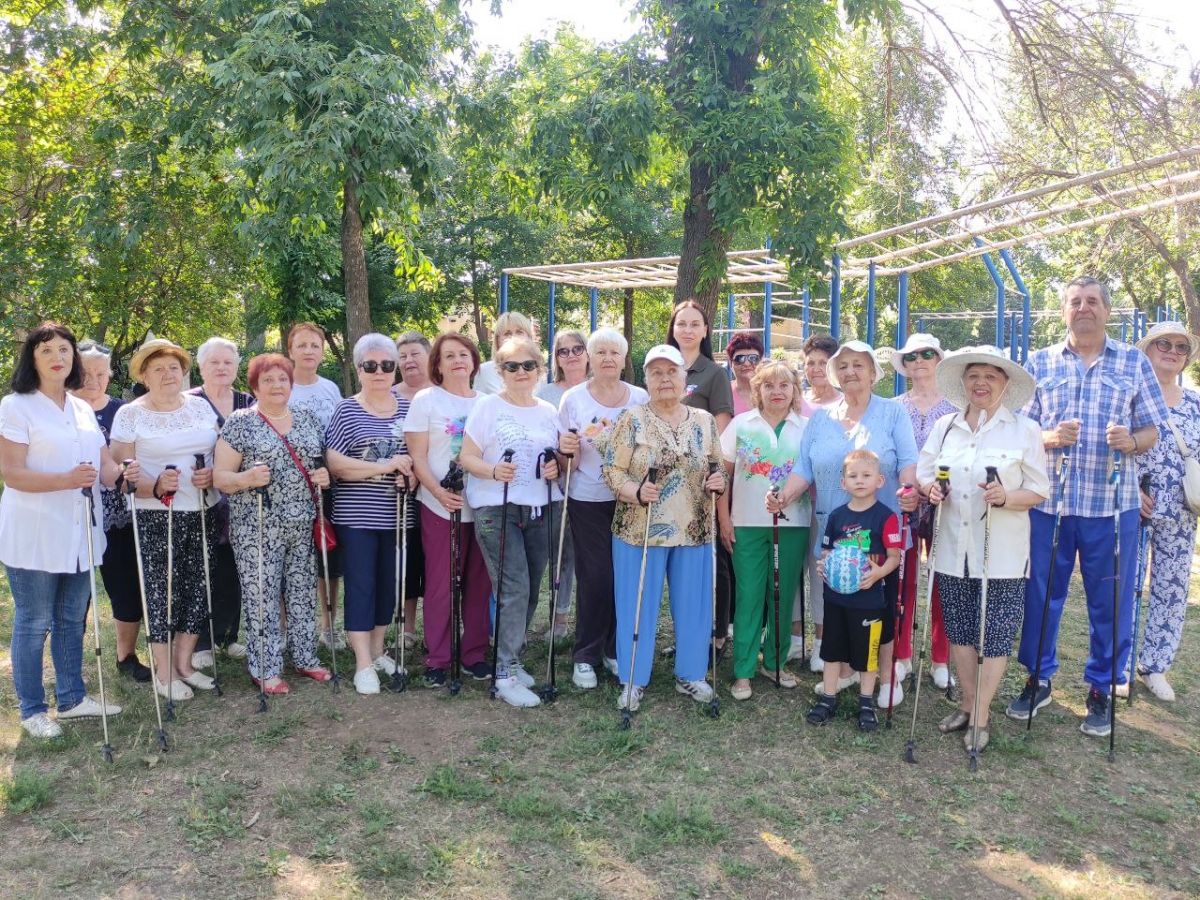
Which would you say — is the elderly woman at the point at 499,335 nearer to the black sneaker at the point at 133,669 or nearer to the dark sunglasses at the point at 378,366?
the dark sunglasses at the point at 378,366

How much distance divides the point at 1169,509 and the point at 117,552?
5.26m

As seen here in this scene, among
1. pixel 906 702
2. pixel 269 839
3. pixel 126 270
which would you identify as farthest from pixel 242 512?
pixel 126 270

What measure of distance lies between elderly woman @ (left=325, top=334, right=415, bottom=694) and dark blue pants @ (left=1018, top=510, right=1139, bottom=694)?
9.97 ft

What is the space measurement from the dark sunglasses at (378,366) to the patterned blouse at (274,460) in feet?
1.36

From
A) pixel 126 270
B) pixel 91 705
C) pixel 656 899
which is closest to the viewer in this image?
pixel 656 899

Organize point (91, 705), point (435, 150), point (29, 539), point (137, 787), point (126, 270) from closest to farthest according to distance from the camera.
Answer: point (137, 787)
point (29, 539)
point (91, 705)
point (435, 150)
point (126, 270)

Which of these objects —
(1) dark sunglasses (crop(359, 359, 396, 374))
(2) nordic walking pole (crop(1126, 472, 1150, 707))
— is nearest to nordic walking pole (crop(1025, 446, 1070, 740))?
(2) nordic walking pole (crop(1126, 472, 1150, 707))

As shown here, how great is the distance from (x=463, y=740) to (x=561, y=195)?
4.79 metres

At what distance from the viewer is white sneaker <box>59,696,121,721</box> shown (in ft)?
13.7

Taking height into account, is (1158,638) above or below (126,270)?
below

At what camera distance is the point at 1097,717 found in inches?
164

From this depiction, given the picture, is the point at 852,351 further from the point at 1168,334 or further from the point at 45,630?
the point at 45,630

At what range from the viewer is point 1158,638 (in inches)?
184

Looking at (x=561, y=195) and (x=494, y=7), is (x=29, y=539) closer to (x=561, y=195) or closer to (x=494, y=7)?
(x=561, y=195)
